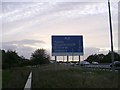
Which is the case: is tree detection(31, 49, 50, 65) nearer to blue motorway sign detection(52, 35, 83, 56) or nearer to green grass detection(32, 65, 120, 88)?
blue motorway sign detection(52, 35, 83, 56)

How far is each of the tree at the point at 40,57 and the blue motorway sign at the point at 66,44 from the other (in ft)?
272

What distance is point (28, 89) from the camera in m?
12.3

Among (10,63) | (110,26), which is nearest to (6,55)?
(10,63)

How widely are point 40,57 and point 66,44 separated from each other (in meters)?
90.8

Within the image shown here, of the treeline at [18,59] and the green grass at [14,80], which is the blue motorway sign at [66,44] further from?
the treeline at [18,59]

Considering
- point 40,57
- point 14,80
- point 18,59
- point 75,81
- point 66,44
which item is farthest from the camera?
point 40,57

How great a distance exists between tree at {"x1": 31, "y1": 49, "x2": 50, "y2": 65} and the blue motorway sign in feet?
272

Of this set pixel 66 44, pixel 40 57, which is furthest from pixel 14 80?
pixel 40 57

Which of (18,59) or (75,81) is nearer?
(75,81)

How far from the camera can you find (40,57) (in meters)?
135

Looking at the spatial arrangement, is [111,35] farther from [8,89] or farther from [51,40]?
[8,89]

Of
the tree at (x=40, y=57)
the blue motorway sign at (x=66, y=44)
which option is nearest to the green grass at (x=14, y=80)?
the blue motorway sign at (x=66, y=44)

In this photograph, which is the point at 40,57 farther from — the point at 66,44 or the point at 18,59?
the point at 66,44

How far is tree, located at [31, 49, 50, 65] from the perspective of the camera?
424 feet
